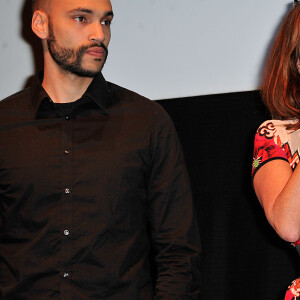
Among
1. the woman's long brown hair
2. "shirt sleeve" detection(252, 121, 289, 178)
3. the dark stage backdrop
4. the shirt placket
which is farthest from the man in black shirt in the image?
the dark stage backdrop

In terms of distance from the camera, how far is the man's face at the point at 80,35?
1864 mm

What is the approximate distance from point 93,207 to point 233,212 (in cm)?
82

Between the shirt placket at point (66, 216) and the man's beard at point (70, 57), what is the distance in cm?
23

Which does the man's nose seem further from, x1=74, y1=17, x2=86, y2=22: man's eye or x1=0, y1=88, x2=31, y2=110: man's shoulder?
x1=0, y1=88, x2=31, y2=110: man's shoulder

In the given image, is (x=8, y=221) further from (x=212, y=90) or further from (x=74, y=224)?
(x=212, y=90)

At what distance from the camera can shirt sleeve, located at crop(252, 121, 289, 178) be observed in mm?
1713

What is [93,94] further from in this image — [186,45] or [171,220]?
[186,45]

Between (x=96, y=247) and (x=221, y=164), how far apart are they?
33.3 inches

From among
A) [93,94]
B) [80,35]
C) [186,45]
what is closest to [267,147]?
[93,94]

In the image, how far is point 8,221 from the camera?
1797mm

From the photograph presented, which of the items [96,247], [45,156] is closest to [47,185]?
[45,156]

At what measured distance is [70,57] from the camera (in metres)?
1.89

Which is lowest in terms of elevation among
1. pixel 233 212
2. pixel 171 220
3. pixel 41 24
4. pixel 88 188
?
pixel 233 212

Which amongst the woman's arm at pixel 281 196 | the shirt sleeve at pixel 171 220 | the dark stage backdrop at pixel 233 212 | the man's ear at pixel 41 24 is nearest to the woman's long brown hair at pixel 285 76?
the woman's arm at pixel 281 196
